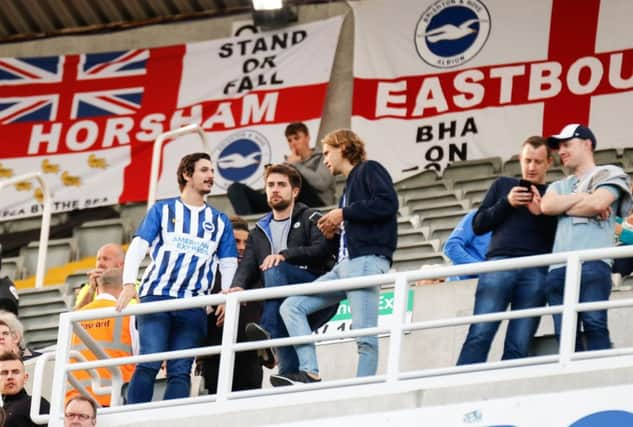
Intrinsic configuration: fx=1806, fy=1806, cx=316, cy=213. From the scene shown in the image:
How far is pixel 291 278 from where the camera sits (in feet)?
31.9

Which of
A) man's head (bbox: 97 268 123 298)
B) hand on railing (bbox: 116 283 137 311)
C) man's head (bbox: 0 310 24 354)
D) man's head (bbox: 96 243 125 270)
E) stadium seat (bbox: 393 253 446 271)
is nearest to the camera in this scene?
hand on railing (bbox: 116 283 137 311)

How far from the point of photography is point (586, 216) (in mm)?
9008

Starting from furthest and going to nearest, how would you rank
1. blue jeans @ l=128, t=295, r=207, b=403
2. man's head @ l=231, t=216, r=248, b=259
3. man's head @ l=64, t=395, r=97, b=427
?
man's head @ l=231, t=216, r=248, b=259 < blue jeans @ l=128, t=295, r=207, b=403 < man's head @ l=64, t=395, r=97, b=427

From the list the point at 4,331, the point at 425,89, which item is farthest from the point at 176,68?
the point at 4,331

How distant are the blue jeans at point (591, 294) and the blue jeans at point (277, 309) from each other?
4.63 feet

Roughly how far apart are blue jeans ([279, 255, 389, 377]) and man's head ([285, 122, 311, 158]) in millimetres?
4759

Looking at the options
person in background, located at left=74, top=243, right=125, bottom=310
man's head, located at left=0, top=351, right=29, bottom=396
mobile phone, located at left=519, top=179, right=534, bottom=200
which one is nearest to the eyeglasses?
man's head, located at left=0, top=351, right=29, bottom=396

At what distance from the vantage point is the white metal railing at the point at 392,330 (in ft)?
27.9

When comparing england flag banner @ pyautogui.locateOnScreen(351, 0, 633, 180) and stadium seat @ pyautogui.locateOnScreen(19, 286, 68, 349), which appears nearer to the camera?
stadium seat @ pyautogui.locateOnScreen(19, 286, 68, 349)

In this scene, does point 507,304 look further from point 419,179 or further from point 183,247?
point 419,179

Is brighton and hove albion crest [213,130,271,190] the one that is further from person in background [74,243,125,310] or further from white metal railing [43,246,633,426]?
white metal railing [43,246,633,426]

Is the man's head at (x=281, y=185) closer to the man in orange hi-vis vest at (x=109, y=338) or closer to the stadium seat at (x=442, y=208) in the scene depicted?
the man in orange hi-vis vest at (x=109, y=338)

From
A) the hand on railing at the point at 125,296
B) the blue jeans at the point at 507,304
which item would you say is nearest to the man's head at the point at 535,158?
the blue jeans at the point at 507,304

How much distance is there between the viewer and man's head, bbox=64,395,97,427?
900cm
